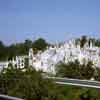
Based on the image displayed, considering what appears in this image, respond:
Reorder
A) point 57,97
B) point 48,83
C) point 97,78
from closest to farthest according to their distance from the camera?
1. point 57,97
2. point 48,83
3. point 97,78

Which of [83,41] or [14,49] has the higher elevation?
[14,49]

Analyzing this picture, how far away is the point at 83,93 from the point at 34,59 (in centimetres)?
1768

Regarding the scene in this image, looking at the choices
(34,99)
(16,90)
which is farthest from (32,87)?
(16,90)

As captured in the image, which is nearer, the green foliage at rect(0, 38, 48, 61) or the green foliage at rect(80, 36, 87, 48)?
the green foliage at rect(80, 36, 87, 48)

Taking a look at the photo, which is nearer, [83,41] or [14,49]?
[83,41]

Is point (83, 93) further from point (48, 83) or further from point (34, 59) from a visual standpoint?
point (34, 59)

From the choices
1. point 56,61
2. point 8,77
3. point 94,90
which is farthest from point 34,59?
point 94,90

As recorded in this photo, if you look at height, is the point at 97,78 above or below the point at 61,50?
below

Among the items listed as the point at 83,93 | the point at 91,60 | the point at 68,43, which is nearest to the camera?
the point at 83,93

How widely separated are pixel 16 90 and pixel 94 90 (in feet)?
9.59

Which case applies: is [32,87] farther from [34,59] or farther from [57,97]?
[34,59]

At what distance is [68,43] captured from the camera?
32.6 meters

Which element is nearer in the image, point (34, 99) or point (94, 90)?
point (34, 99)

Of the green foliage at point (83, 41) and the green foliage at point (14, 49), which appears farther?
the green foliage at point (14, 49)
